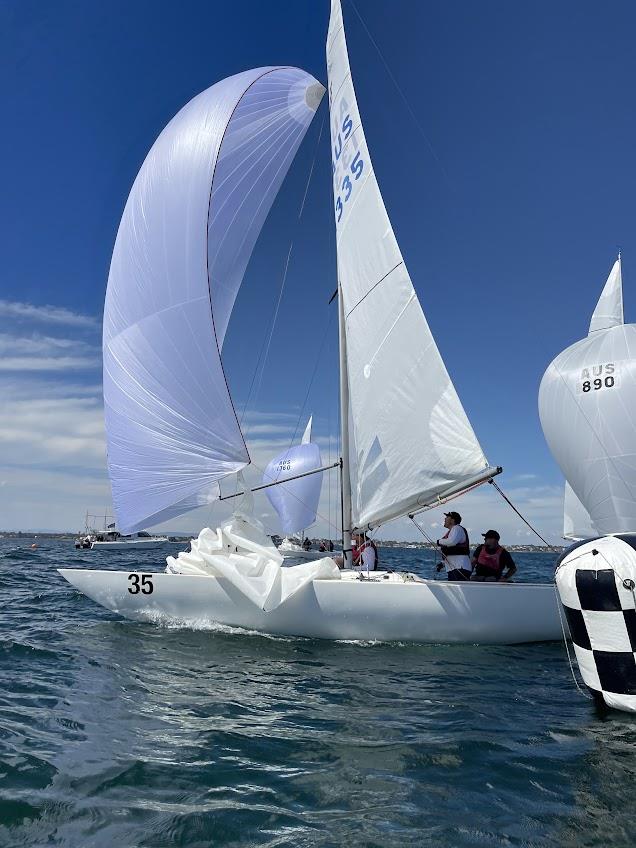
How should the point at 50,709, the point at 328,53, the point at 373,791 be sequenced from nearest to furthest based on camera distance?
the point at 373,791 → the point at 50,709 → the point at 328,53

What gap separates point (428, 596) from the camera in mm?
7941

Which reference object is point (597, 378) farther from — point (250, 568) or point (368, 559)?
point (250, 568)

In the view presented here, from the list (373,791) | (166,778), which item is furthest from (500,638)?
(166,778)

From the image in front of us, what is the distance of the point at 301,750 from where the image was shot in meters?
4.46

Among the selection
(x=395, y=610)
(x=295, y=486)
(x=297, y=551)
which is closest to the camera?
(x=395, y=610)

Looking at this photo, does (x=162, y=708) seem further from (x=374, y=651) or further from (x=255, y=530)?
(x=255, y=530)

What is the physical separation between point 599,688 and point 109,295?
9.01 meters

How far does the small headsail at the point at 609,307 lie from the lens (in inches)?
712

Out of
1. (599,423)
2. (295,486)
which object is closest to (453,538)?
(599,423)

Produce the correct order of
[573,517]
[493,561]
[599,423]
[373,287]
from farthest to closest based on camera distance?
[573,517], [599,423], [373,287], [493,561]

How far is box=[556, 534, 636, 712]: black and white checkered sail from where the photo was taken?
4980 mm

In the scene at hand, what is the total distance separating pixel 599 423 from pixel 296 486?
81.2ft

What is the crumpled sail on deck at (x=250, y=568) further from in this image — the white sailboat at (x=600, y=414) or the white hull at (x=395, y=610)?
the white sailboat at (x=600, y=414)

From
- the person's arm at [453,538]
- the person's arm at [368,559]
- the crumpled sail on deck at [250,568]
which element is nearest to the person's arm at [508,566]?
the person's arm at [453,538]
